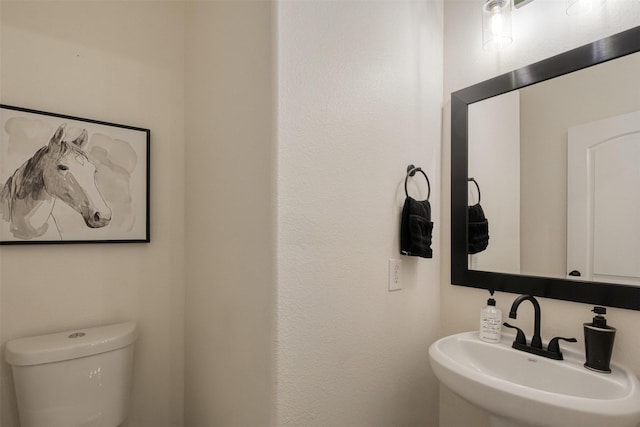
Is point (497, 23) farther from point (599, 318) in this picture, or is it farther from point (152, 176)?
point (152, 176)

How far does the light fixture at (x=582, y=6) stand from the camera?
1113 millimetres

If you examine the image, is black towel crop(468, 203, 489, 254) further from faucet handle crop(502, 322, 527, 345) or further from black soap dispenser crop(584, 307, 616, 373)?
black soap dispenser crop(584, 307, 616, 373)

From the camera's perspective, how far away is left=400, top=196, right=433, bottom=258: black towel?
128 centimetres

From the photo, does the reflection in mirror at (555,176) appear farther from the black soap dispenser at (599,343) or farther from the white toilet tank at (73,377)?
the white toilet tank at (73,377)

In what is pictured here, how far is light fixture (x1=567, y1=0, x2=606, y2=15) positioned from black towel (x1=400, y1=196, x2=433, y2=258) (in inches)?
33.6

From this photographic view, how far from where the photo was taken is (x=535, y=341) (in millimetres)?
1155

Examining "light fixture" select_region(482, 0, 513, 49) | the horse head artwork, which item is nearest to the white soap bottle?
"light fixture" select_region(482, 0, 513, 49)

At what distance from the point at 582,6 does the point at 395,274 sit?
1.17 meters

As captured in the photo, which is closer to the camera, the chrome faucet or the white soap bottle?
the chrome faucet

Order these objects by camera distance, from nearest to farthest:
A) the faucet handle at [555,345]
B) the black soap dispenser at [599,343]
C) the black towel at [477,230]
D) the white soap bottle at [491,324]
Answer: the black soap dispenser at [599,343] < the faucet handle at [555,345] < the white soap bottle at [491,324] < the black towel at [477,230]

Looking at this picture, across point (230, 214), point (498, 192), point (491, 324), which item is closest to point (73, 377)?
point (230, 214)

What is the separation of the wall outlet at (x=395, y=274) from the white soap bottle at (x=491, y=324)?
13.5 inches

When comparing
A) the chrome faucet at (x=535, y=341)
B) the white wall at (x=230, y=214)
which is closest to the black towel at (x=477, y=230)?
the chrome faucet at (x=535, y=341)

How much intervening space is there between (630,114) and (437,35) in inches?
33.7
